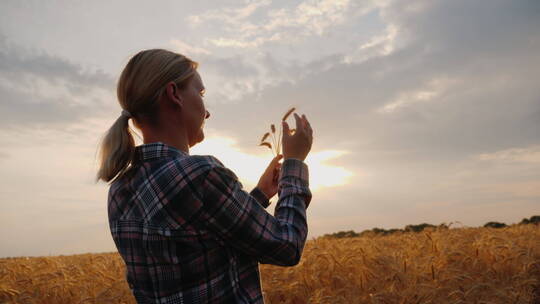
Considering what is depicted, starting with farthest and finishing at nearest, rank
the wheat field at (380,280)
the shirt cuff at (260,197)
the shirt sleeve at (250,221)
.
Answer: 1. the wheat field at (380,280)
2. the shirt cuff at (260,197)
3. the shirt sleeve at (250,221)

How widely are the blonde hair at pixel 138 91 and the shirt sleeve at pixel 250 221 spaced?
43 centimetres

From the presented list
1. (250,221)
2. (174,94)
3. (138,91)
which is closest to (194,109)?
(174,94)

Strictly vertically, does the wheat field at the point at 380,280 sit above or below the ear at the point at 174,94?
below

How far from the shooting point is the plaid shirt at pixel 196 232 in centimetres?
159

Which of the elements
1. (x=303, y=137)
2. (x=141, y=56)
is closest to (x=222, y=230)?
(x=303, y=137)

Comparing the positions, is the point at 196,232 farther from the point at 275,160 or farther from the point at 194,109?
the point at 275,160

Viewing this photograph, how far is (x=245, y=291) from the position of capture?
A: 1717mm

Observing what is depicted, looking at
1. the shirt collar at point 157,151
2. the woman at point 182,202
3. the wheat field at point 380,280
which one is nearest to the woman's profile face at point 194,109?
the woman at point 182,202

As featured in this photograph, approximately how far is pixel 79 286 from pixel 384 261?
10.1ft

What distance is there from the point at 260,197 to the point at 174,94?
64cm

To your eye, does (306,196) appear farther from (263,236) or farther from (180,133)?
(180,133)

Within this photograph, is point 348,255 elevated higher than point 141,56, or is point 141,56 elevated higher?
point 141,56

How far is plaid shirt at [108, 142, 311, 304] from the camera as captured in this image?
1591 mm

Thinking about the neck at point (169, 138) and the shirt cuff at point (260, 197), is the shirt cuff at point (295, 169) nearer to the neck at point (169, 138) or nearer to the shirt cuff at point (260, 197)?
the shirt cuff at point (260, 197)
